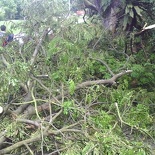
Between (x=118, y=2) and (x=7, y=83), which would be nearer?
(x=7, y=83)

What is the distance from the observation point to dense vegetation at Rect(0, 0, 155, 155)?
9.48 feet

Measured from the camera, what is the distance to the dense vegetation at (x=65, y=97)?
289cm

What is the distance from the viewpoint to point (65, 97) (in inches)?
139

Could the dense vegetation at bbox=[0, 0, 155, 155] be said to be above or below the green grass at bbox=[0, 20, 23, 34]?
below

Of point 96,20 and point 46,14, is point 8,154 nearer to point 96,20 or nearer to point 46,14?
point 46,14

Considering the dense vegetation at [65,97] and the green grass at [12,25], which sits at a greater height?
the green grass at [12,25]

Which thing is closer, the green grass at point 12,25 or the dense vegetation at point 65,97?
the dense vegetation at point 65,97

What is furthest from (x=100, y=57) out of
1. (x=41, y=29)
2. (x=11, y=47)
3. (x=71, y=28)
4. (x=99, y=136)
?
(x=99, y=136)

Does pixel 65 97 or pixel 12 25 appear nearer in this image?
pixel 65 97

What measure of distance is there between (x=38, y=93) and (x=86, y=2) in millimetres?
4451

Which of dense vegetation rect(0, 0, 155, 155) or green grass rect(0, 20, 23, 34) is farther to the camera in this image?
green grass rect(0, 20, 23, 34)

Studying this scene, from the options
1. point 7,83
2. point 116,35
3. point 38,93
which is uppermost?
point 7,83

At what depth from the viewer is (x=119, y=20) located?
6.67 meters

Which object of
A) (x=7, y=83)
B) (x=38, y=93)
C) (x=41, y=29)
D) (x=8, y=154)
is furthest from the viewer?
(x=41, y=29)
